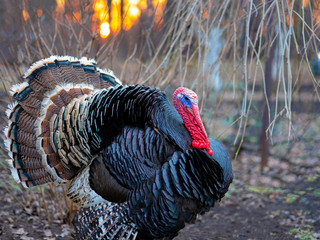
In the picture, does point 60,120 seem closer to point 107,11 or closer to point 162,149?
point 162,149

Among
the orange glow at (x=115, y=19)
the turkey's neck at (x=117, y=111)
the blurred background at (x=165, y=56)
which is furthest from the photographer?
the orange glow at (x=115, y=19)

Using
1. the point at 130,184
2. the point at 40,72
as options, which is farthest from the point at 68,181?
the point at 40,72

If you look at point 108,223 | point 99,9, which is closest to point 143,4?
point 99,9

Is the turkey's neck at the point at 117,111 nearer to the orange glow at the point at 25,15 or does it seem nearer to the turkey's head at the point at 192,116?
the turkey's head at the point at 192,116

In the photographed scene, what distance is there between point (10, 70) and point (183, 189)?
2.30 meters

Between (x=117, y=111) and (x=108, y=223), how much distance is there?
0.84m

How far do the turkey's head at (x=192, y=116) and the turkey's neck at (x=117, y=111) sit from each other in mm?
178

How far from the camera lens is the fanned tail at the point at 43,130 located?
10.1 ft

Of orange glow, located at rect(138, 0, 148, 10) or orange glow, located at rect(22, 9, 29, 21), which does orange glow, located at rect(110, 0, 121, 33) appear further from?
orange glow, located at rect(22, 9, 29, 21)

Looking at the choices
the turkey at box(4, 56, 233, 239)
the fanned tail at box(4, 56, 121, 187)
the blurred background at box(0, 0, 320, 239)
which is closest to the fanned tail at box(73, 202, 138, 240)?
the turkey at box(4, 56, 233, 239)

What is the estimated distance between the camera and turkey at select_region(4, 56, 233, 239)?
2.69 m

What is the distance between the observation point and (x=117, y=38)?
14.1 ft

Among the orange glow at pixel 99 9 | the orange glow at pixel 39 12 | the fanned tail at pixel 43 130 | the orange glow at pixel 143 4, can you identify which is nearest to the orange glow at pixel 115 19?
the orange glow at pixel 99 9

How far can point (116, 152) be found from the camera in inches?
112
